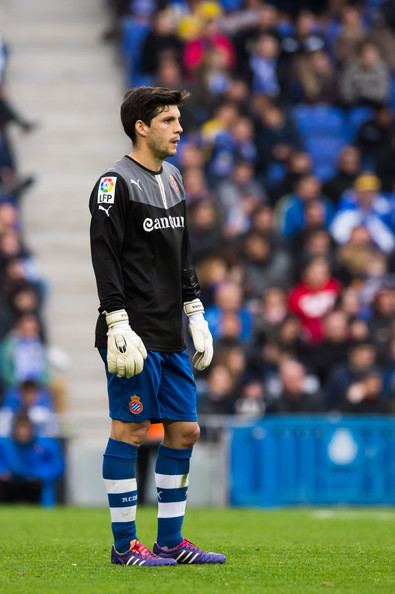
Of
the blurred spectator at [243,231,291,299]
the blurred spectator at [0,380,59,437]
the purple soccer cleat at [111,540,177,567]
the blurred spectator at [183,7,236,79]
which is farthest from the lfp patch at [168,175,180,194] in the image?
the blurred spectator at [183,7,236,79]

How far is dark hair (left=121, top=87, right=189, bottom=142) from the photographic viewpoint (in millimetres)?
7531

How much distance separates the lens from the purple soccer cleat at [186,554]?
761 centimetres

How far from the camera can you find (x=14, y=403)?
15.0 metres

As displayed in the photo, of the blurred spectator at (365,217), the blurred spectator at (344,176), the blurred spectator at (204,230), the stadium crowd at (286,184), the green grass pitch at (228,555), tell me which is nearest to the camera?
the green grass pitch at (228,555)

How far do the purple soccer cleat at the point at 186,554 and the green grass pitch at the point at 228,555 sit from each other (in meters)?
0.13

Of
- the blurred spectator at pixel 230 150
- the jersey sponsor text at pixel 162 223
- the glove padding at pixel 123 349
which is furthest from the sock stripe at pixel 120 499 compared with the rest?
the blurred spectator at pixel 230 150

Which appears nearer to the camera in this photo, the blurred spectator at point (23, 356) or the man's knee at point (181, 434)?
the man's knee at point (181, 434)

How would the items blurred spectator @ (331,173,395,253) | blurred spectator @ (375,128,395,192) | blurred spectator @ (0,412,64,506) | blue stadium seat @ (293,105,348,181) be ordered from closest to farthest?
1. blurred spectator @ (0,412,64,506)
2. blurred spectator @ (331,173,395,253)
3. blurred spectator @ (375,128,395,192)
4. blue stadium seat @ (293,105,348,181)

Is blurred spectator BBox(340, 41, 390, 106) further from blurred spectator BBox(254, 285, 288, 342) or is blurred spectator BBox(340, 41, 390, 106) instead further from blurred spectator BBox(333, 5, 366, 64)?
blurred spectator BBox(254, 285, 288, 342)

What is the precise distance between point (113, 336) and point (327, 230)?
35.8ft

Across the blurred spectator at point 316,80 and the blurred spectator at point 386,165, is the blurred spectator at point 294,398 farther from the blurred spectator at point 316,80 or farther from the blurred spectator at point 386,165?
the blurred spectator at point 316,80

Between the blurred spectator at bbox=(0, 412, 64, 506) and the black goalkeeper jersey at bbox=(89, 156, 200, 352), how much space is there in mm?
7136

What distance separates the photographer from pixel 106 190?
7.36 m

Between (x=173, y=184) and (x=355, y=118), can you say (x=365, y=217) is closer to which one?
(x=355, y=118)
